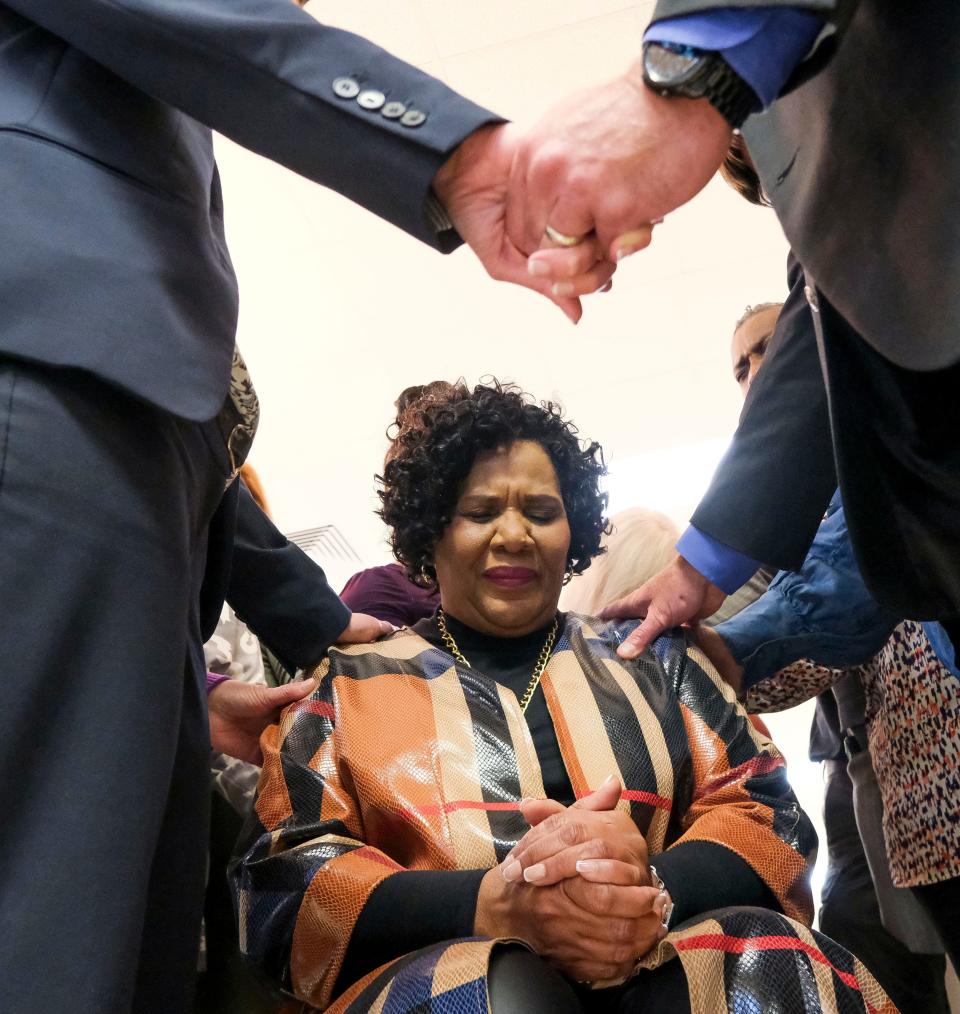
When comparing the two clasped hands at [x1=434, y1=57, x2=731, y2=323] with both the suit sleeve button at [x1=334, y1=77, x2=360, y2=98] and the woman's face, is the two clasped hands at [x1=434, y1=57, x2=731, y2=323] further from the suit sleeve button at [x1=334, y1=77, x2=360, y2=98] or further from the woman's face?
the woman's face

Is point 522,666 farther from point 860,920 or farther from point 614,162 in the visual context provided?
point 614,162

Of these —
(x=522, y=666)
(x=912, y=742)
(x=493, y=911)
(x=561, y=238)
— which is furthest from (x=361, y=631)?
(x=561, y=238)

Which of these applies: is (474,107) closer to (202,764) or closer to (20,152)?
(20,152)

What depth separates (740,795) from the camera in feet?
5.04

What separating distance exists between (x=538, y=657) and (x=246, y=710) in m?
0.44

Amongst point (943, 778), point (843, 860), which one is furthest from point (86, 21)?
point (843, 860)

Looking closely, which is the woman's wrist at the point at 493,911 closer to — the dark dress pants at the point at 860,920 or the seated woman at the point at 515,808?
the seated woman at the point at 515,808

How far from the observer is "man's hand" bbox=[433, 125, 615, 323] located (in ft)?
3.07

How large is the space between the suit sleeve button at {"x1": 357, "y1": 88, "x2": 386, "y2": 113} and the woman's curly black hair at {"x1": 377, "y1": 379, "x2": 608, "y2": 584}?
105 cm

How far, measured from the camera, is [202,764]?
1151mm

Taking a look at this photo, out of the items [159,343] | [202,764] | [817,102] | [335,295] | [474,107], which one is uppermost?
[335,295]

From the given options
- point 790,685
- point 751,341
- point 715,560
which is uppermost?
point 751,341

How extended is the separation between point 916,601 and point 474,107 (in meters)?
0.61

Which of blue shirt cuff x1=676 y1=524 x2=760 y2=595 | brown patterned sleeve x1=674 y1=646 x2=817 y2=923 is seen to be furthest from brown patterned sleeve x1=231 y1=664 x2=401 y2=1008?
blue shirt cuff x1=676 y1=524 x2=760 y2=595
